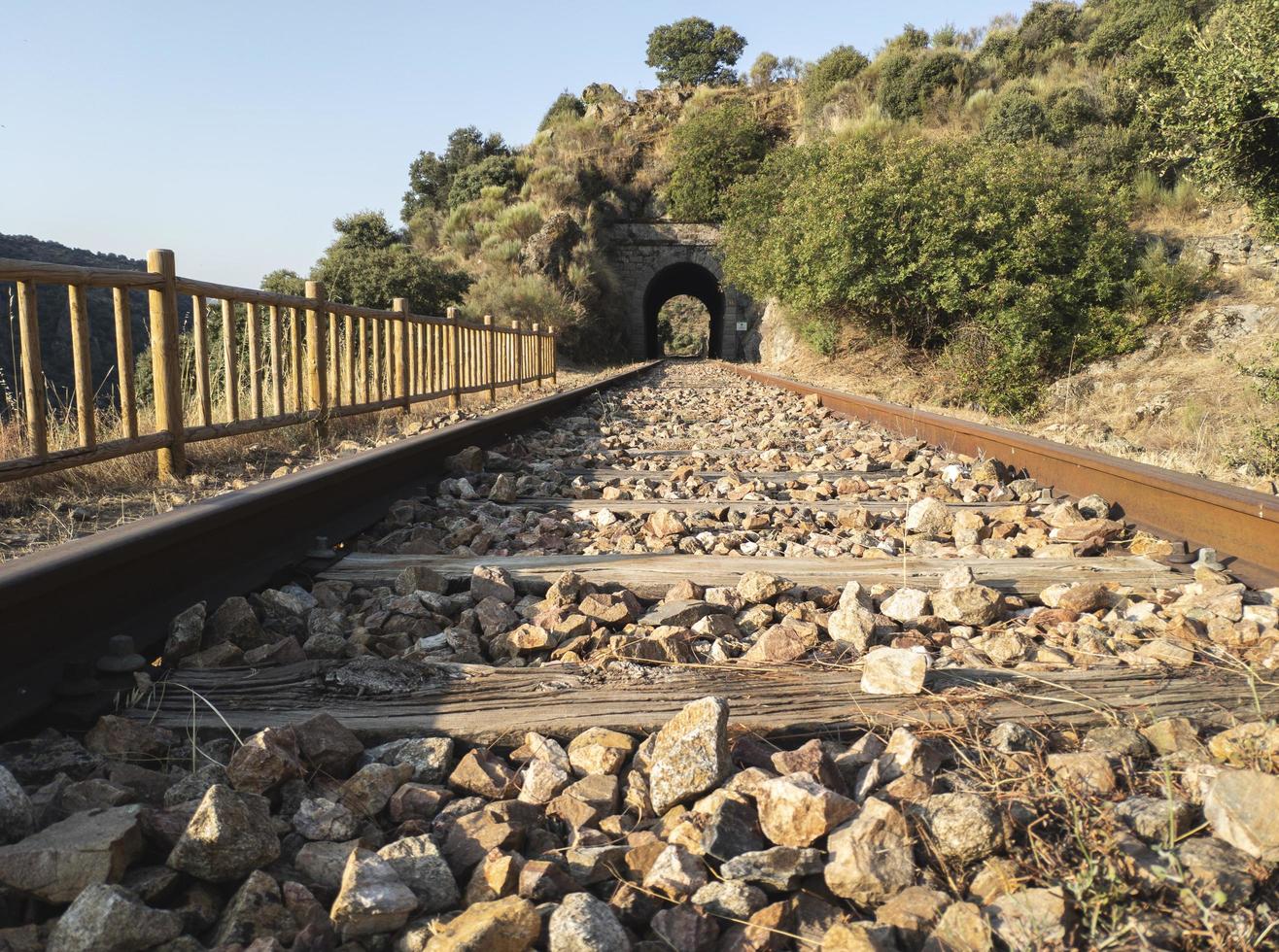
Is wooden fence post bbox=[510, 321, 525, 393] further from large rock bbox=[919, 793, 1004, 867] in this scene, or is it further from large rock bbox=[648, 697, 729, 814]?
large rock bbox=[919, 793, 1004, 867]

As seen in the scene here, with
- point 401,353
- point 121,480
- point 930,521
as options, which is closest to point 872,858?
point 930,521

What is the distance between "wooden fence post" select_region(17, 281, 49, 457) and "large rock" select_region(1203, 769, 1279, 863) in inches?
173

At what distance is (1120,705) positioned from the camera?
1779 mm

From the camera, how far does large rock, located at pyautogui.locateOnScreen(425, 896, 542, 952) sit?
112 centimetres

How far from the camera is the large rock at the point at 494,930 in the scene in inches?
43.9

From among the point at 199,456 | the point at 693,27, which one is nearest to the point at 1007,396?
the point at 199,456

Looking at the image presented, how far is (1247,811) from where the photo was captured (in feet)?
4.14

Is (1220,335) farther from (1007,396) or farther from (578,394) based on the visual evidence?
(578,394)

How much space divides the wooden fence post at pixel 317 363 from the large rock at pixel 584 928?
600cm

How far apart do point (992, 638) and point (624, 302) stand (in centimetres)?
3596

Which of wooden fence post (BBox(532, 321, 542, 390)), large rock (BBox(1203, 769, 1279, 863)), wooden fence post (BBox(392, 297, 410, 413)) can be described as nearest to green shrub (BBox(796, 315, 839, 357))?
wooden fence post (BBox(532, 321, 542, 390))

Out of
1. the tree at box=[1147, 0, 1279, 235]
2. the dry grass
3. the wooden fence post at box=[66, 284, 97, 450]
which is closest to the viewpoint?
the dry grass

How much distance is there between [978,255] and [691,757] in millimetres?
12217

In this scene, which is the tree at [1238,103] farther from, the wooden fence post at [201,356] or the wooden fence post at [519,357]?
the wooden fence post at [519,357]
